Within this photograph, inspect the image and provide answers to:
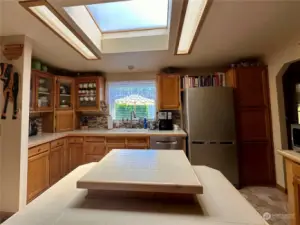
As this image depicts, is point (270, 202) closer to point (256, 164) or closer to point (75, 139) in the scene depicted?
point (256, 164)

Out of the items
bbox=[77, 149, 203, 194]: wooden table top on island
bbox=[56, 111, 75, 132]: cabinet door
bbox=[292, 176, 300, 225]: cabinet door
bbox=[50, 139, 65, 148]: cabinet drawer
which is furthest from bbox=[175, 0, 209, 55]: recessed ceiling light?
bbox=[56, 111, 75, 132]: cabinet door

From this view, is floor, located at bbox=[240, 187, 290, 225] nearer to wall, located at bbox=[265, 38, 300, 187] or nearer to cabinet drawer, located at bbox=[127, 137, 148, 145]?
wall, located at bbox=[265, 38, 300, 187]

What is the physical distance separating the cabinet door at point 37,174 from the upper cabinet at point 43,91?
846mm

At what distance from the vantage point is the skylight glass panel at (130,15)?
183 centimetres

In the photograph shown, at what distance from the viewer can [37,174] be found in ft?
7.94

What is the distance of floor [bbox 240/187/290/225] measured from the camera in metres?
2.00

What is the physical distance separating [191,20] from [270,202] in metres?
2.56

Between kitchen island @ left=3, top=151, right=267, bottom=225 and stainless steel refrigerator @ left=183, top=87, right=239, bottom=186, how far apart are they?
2009 millimetres

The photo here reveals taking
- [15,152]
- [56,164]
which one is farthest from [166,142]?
[15,152]

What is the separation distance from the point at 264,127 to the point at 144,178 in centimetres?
287

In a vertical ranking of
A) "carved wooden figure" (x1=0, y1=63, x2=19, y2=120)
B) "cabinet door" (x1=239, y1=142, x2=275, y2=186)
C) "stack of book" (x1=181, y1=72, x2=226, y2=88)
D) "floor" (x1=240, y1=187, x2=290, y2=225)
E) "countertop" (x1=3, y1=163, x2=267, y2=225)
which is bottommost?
"floor" (x1=240, y1=187, x2=290, y2=225)

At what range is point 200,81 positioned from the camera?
3.23 metres

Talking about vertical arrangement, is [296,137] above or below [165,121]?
below

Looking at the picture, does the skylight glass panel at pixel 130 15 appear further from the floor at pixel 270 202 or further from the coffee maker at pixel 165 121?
the floor at pixel 270 202
